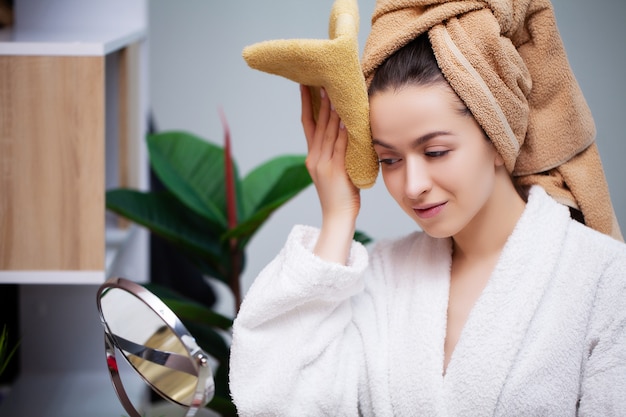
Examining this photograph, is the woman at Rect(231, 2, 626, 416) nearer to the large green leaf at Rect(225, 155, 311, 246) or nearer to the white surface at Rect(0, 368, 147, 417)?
the large green leaf at Rect(225, 155, 311, 246)

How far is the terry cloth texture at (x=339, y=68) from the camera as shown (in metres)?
0.88

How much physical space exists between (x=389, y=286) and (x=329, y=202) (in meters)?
0.18

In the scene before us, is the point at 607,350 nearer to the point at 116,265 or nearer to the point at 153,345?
the point at 153,345

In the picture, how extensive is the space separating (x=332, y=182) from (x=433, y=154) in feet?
0.61

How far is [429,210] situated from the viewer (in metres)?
0.94

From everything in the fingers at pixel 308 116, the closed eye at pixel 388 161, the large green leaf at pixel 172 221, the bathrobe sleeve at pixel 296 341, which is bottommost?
the bathrobe sleeve at pixel 296 341

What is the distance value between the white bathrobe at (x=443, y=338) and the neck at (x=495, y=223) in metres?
0.03

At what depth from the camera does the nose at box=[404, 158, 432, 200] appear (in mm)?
909

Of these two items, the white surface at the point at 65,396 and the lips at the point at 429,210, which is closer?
the lips at the point at 429,210

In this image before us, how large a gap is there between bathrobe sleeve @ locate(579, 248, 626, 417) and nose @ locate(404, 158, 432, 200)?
11.2 inches

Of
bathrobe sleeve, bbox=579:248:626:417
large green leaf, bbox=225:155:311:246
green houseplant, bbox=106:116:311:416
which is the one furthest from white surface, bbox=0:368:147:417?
bathrobe sleeve, bbox=579:248:626:417

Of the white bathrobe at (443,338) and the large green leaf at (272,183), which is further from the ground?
the large green leaf at (272,183)

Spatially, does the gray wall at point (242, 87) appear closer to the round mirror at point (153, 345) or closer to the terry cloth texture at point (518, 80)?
the terry cloth texture at point (518, 80)

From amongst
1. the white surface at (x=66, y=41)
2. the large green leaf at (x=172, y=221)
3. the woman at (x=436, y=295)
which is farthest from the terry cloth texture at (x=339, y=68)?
the large green leaf at (x=172, y=221)
